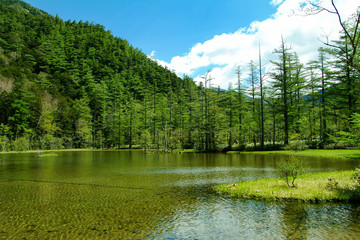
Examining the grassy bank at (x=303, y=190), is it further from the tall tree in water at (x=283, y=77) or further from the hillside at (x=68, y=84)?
the hillside at (x=68, y=84)

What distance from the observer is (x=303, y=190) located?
30.9 ft

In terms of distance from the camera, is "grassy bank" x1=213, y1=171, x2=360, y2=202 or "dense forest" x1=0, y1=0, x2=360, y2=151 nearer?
"grassy bank" x1=213, y1=171, x2=360, y2=202

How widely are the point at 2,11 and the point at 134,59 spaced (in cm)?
6989

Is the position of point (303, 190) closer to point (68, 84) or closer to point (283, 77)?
point (283, 77)

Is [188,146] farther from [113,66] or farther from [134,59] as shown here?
[134,59]

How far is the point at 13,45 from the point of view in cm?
8706

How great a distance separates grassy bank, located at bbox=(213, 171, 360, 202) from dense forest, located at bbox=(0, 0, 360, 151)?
5151 millimetres

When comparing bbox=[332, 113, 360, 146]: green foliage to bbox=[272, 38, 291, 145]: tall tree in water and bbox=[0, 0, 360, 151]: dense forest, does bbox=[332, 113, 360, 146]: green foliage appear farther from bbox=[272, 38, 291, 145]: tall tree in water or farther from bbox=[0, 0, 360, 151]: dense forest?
bbox=[272, 38, 291, 145]: tall tree in water

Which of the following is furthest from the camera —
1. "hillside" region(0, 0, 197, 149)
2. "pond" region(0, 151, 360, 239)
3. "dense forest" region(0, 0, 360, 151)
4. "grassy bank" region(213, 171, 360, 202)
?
"hillside" region(0, 0, 197, 149)

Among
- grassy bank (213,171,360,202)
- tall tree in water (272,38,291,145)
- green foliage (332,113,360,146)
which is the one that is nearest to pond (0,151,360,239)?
grassy bank (213,171,360,202)

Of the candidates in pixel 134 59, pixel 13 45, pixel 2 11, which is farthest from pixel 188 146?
pixel 2 11

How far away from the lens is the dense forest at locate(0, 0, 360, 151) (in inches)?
1372

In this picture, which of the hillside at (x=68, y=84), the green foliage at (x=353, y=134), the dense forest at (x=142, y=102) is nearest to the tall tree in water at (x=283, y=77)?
the dense forest at (x=142, y=102)

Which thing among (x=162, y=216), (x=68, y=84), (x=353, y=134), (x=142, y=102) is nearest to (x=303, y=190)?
(x=162, y=216)
